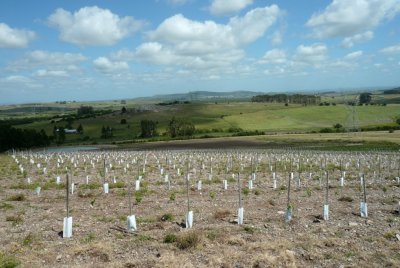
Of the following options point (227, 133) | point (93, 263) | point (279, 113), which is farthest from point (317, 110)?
point (93, 263)

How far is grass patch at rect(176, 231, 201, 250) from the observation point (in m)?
11.4

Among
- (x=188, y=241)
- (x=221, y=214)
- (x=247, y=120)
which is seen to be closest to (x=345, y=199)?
(x=221, y=214)

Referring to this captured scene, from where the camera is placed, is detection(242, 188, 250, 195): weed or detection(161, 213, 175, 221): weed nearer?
detection(161, 213, 175, 221): weed

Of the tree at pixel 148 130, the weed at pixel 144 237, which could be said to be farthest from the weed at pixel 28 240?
the tree at pixel 148 130

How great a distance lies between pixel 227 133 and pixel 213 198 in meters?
85.4

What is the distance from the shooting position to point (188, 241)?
1153cm

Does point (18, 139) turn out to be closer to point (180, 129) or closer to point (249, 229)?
point (180, 129)

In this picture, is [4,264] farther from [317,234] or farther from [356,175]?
[356,175]

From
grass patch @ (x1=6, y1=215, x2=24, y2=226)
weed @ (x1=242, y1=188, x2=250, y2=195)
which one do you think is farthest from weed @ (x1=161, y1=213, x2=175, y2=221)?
weed @ (x1=242, y1=188, x2=250, y2=195)

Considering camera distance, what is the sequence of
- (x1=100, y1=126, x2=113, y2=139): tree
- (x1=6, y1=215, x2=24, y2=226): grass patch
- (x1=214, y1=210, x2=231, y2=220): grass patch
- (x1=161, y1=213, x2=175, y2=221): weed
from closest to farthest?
(x1=6, y1=215, x2=24, y2=226): grass patch
(x1=161, y1=213, x2=175, y2=221): weed
(x1=214, y1=210, x2=231, y2=220): grass patch
(x1=100, y1=126, x2=113, y2=139): tree

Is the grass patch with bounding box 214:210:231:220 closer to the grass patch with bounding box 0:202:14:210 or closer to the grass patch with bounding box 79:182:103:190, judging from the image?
the grass patch with bounding box 0:202:14:210

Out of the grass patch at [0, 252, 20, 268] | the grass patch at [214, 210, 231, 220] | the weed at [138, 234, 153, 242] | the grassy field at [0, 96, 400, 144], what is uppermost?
the grass patch at [0, 252, 20, 268]

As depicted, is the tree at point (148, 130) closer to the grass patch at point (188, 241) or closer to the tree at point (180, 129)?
the tree at point (180, 129)

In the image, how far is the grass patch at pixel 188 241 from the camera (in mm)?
11438
